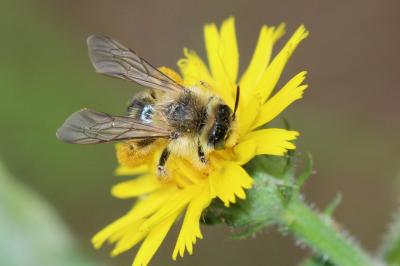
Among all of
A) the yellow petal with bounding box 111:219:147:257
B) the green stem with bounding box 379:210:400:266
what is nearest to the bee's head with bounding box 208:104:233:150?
the yellow petal with bounding box 111:219:147:257

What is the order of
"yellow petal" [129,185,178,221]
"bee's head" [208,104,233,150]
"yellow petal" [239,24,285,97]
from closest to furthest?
"bee's head" [208,104,233,150]
"yellow petal" [129,185,178,221]
"yellow petal" [239,24,285,97]

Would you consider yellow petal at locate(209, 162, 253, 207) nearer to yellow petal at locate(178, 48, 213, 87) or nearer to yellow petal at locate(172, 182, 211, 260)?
yellow petal at locate(172, 182, 211, 260)

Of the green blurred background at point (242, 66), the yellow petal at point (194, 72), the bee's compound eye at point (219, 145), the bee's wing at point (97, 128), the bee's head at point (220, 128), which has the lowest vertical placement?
the green blurred background at point (242, 66)

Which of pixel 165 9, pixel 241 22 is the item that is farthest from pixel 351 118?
pixel 165 9

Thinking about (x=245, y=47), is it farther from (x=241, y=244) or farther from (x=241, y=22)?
(x=241, y=244)

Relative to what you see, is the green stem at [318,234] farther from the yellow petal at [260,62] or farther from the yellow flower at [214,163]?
the yellow petal at [260,62]

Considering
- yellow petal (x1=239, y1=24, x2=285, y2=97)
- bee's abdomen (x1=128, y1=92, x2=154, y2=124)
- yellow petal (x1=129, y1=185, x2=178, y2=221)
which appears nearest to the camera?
bee's abdomen (x1=128, y1=92, x2=154, y2=124)

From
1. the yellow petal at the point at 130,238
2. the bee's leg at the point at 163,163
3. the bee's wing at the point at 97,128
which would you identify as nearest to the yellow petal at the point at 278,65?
the bee's leg at the point at 163,163

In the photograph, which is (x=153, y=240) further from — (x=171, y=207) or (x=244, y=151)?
(x=244, y=151)
